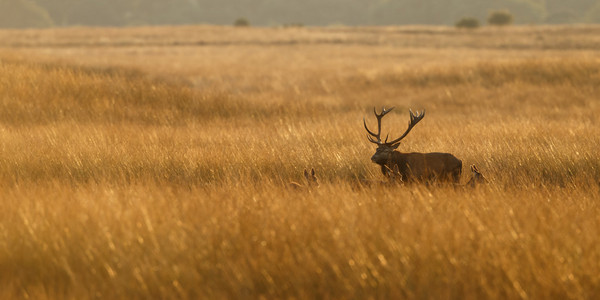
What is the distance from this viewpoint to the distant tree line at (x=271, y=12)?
98.3m

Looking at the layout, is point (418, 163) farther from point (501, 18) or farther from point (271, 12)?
point (271, 12)

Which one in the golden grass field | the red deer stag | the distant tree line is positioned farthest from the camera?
the distant tree line

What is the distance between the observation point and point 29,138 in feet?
27.8

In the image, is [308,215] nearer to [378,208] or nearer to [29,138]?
[378,208]

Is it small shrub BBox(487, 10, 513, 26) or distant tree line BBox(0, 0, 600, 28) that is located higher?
distant tree line BBox(0, 0, 600, 28)

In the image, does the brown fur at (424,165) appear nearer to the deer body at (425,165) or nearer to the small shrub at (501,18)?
the deer body at (425,165)

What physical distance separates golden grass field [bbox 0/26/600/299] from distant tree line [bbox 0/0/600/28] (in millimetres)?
91334

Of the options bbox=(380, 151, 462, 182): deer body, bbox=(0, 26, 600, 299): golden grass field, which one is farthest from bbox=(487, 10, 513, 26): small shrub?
bbox=(380, 151, 462, 182): deer body

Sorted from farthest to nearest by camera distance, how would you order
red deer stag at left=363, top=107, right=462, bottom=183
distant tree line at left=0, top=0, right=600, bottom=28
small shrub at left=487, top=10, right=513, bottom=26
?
1. distant tree line at left=0, top=0, right=600, bottom=28
2. small shrub at left=487, top=10, right=513, bottom=26
3. red deer stag at left=363, top=107, right=462, bottom=183

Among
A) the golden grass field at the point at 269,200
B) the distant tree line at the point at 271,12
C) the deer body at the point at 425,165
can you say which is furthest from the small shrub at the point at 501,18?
the deer body at the point at 425,165

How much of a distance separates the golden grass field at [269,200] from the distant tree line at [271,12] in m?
91.3

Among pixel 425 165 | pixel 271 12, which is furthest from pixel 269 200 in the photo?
pixel 271 12

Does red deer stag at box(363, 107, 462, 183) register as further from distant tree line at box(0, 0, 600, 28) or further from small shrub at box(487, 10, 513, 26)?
distant tree line at box(0, 0, 600, 28)

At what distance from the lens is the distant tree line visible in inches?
3871
